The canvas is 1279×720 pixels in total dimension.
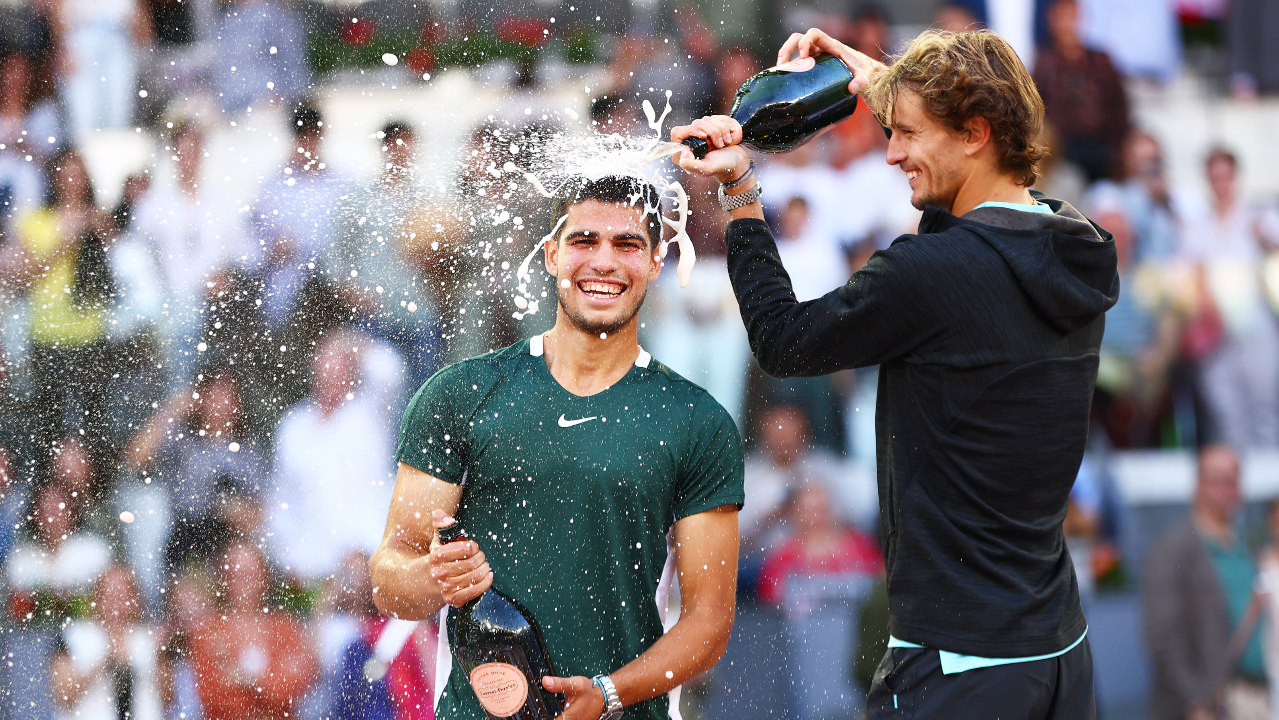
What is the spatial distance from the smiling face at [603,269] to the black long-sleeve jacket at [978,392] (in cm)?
53

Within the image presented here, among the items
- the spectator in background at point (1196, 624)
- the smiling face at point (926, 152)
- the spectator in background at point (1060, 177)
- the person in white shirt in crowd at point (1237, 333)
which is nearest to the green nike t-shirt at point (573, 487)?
the smiling face at point (926, 152)

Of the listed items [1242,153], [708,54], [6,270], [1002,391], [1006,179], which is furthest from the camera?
[1242,153]

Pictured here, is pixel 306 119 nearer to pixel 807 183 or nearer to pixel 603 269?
pixel 807 183

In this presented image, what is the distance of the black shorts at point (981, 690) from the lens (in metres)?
2.22

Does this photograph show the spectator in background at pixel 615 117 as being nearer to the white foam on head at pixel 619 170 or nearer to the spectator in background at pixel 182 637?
the white foam on head at pixel 619 170

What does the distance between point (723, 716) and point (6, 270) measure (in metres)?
3.72

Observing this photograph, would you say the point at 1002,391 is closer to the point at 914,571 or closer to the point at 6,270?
the point at 914,571

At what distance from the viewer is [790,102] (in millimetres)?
2824

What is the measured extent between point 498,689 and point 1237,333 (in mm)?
5202

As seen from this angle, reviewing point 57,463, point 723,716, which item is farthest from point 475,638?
point 57,463

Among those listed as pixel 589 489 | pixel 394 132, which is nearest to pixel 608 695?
pixel 589 489

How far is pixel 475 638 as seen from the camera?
8.69 feet

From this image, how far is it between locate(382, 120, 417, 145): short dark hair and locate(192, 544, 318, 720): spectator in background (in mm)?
2012

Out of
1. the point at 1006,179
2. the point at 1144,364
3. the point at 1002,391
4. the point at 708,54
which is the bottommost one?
the point at 1144,364
